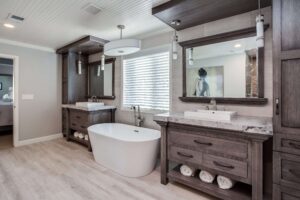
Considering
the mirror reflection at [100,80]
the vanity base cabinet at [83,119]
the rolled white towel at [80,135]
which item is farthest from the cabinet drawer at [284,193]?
the rolled white towel at [80,135]

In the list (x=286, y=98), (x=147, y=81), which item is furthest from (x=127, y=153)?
(x=286, y=98)

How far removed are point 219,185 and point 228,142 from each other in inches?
23.0

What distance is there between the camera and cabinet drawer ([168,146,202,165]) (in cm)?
206

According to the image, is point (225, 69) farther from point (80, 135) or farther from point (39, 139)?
point (39, 139)

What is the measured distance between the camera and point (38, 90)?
4281mm

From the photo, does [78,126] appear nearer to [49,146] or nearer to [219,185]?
[49,146]

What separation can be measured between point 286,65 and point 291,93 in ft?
0.79

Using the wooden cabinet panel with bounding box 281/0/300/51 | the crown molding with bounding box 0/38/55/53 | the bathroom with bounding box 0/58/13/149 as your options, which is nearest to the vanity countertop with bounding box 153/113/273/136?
the wooden cabinet panel with bounding box 281/0/300/51

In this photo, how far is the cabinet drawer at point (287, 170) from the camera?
1.43 meters

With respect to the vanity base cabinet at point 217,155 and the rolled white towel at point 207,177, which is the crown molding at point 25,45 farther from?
the rolled white towel at point 207,177

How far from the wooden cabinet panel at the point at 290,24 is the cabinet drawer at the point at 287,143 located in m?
0.74

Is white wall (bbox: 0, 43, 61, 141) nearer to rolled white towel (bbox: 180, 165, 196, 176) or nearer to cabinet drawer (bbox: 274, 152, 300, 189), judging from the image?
rolled white towel (bbox: 180, 165, 196, 176)

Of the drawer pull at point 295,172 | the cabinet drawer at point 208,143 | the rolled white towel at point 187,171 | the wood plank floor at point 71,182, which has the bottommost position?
the wood plank floor at point 71,182

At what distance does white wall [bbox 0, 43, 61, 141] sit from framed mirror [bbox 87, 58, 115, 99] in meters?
0.87
